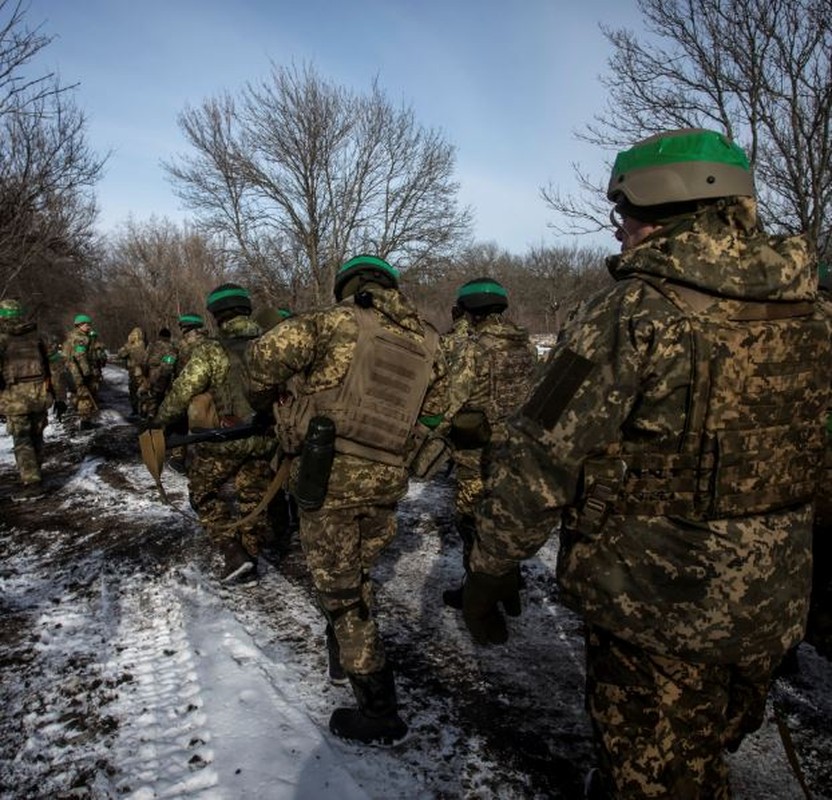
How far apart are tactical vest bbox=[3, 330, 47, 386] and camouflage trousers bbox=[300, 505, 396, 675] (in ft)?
19.3

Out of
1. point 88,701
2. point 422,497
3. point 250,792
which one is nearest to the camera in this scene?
point 250,792

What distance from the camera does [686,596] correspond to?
1584 mm

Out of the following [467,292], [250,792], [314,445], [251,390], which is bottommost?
[250,792]

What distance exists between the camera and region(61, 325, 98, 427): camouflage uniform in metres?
11.7

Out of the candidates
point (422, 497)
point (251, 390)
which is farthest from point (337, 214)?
point (251, 390)

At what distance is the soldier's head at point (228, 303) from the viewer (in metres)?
4.55

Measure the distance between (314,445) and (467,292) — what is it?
7.60ft

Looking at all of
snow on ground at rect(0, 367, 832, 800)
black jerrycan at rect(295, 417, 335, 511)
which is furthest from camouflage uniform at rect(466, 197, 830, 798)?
black jerrycan at rect(295, 417, 335, 511)

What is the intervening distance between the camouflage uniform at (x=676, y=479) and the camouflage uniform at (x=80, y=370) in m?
12.1

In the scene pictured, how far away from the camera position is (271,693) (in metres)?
2.96

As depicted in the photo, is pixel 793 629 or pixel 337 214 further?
pixel 337 214

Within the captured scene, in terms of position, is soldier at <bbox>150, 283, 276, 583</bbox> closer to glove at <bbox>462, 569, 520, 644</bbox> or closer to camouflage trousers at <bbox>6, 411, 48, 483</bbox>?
glove at <bbox>462, 569, 520, 644</bbox>

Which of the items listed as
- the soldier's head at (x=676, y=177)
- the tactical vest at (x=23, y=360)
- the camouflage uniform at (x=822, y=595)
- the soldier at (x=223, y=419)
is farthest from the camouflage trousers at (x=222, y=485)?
the tactical vest at (x=23, y=360)

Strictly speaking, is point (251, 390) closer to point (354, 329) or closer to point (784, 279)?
point (354, 329)
